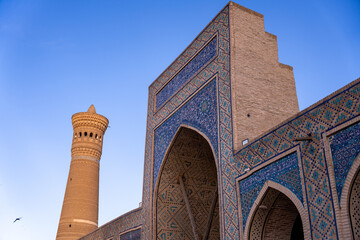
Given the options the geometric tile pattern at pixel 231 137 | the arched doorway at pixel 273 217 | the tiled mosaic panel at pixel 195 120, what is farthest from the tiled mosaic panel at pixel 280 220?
the tiled mosaic panel at pixel 195 120

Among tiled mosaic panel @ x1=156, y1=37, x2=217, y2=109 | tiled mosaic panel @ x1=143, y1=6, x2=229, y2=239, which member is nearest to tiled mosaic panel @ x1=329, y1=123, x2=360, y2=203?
tiled mosaic panel @ x1=143, y1=6, x2=229, y2=239

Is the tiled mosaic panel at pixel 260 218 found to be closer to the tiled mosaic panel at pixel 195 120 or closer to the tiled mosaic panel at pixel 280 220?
the tiled mosaic panel at pixel 280 220

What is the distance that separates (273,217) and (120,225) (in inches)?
190

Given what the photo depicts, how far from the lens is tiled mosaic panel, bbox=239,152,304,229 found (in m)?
4.40

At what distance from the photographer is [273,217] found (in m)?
4.97

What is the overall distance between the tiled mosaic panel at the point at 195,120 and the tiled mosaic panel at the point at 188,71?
53cm

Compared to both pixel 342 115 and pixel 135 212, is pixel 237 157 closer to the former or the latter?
pixel 342 115

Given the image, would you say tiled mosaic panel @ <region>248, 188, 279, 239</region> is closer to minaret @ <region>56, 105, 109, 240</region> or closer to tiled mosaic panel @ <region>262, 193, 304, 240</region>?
tiled mosaic panel @ <region>262, 193, 304, 240</region>

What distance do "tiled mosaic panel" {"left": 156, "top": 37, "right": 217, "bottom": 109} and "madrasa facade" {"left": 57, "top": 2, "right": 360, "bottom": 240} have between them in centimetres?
2

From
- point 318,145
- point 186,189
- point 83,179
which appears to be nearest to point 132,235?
point 186,189

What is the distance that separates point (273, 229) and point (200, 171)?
304 cm

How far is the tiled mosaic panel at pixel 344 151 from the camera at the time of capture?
12.4 feet

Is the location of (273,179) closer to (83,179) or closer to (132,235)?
(132,235)

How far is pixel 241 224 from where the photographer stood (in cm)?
503
